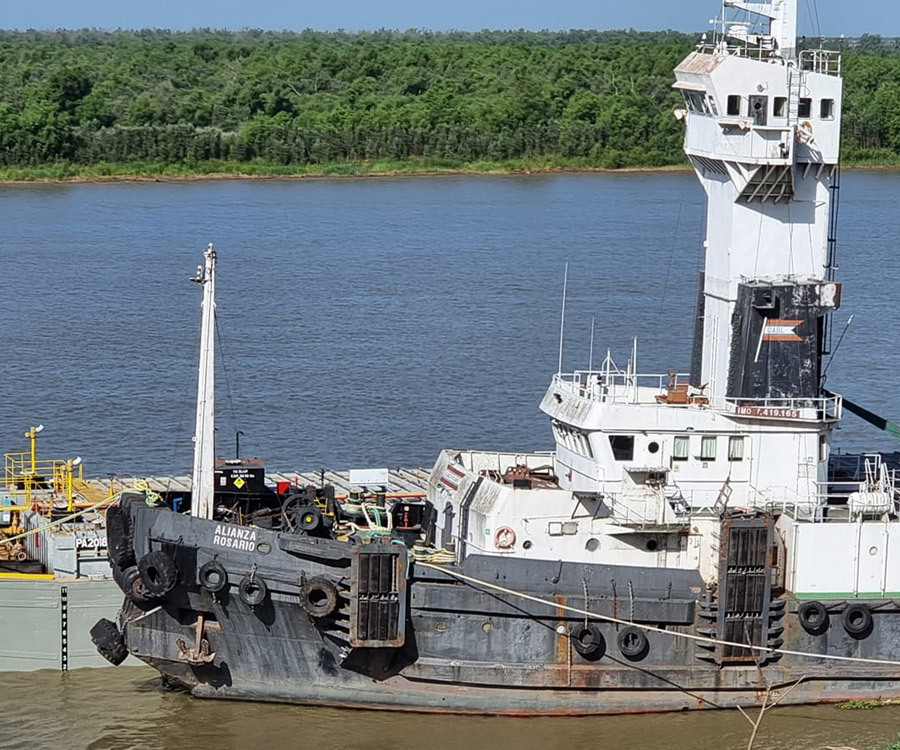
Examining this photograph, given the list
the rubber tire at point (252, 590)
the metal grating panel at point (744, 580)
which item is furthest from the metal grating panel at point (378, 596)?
the metal grating panel at point (744, 580)

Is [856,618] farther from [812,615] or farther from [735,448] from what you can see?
[735,448]

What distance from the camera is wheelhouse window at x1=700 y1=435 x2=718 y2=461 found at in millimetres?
21156

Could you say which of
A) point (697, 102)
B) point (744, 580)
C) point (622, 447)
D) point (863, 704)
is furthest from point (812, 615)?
point (697, 102)

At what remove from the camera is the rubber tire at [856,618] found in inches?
810

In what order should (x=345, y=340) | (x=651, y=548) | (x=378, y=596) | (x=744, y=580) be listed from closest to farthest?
(x=378, y=596) → (x=744, y=580) → (x=651, y=548) → (x=345, y=340)

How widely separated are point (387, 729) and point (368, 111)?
64.6 meters

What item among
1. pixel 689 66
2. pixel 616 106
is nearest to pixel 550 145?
pixel 616 106

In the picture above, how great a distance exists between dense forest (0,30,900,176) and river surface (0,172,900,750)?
8848mm

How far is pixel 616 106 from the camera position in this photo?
266 ft

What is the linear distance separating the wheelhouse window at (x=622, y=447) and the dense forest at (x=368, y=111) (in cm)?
5616

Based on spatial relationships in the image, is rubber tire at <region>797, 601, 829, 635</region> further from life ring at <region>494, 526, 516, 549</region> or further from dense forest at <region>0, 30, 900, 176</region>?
dense forest at <region>0, 30, 900, 176</region>

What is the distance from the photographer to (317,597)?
19.7m

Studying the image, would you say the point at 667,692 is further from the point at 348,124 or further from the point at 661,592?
the point at 348,124

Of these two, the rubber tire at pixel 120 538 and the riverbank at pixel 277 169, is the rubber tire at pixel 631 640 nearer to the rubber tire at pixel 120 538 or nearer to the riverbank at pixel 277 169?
the rubber tire at pixel 120 538
